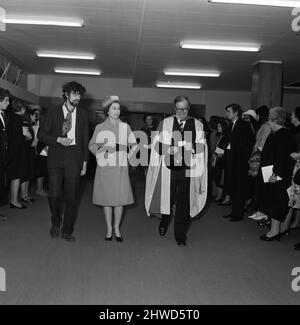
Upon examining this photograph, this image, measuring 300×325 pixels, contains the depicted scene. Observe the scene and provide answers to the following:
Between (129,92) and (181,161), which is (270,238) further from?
(129,92)

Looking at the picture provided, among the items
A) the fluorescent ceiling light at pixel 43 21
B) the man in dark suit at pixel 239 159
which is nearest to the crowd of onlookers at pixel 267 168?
the man in dark suit at pixel 239 159

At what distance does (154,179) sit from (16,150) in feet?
7.00

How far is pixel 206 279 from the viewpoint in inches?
125

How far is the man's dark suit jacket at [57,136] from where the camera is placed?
4047mm

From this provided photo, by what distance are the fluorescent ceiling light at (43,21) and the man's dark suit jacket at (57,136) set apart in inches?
89.8

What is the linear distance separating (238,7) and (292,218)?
8.59 ft

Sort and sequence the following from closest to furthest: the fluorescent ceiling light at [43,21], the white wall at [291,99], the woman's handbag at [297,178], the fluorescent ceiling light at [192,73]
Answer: the woman's handbag at [297,178], the fluorescent ceiling light at [43,21], the fluorescent ceiling light at [192,73], the white wall at [291,99]

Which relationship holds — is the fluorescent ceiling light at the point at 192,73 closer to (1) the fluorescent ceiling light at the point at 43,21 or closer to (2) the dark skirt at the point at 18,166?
(1) the fluorescent ceiling light at the point at 43,21

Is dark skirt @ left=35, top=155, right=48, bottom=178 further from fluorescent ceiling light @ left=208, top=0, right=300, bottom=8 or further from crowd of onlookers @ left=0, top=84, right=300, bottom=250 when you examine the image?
fluorescent ceiling light @ left=208, top=0, right=300, bottom=8

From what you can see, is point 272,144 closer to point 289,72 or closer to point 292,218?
point 292,218

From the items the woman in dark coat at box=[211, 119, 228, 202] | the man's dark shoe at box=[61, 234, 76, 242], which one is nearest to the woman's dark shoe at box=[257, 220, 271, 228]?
the woman in dark coat at box=[211, 119, 228, 202]

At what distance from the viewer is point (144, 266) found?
3.47 m

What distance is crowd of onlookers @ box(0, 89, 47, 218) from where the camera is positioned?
5129mm
